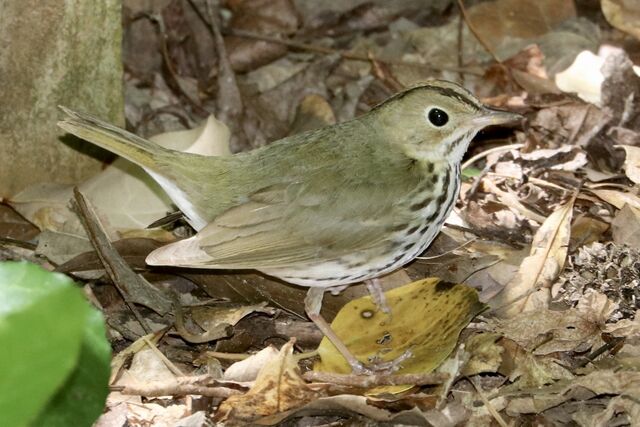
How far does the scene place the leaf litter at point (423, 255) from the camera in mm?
4035

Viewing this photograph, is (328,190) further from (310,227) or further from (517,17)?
(517,17)

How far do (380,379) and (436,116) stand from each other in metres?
1.19

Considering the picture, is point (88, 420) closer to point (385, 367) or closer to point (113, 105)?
point (385, 367)

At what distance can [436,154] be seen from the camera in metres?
4.45

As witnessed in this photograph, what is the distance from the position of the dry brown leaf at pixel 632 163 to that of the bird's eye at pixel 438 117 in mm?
1337

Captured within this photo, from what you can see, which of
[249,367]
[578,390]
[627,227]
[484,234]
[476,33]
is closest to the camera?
[578,390]

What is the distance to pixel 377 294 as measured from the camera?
4.55m

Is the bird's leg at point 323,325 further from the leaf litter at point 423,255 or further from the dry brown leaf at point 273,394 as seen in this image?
Result: the dry brown leaf at point 273,394

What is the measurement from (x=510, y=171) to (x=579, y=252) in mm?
959

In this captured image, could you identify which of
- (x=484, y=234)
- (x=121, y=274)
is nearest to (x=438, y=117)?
(x=484, y=234)

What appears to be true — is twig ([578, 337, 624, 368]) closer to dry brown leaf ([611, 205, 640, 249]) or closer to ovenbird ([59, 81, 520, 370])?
dry brown leaf ([611, 205, 640, 249])

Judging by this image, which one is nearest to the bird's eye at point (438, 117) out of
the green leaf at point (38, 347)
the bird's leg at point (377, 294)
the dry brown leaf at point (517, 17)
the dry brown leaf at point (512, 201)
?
the bird's leg at point (377, 294)

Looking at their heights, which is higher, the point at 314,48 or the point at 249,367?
the point at 314,48

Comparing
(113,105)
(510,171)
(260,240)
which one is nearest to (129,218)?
(113,105)
